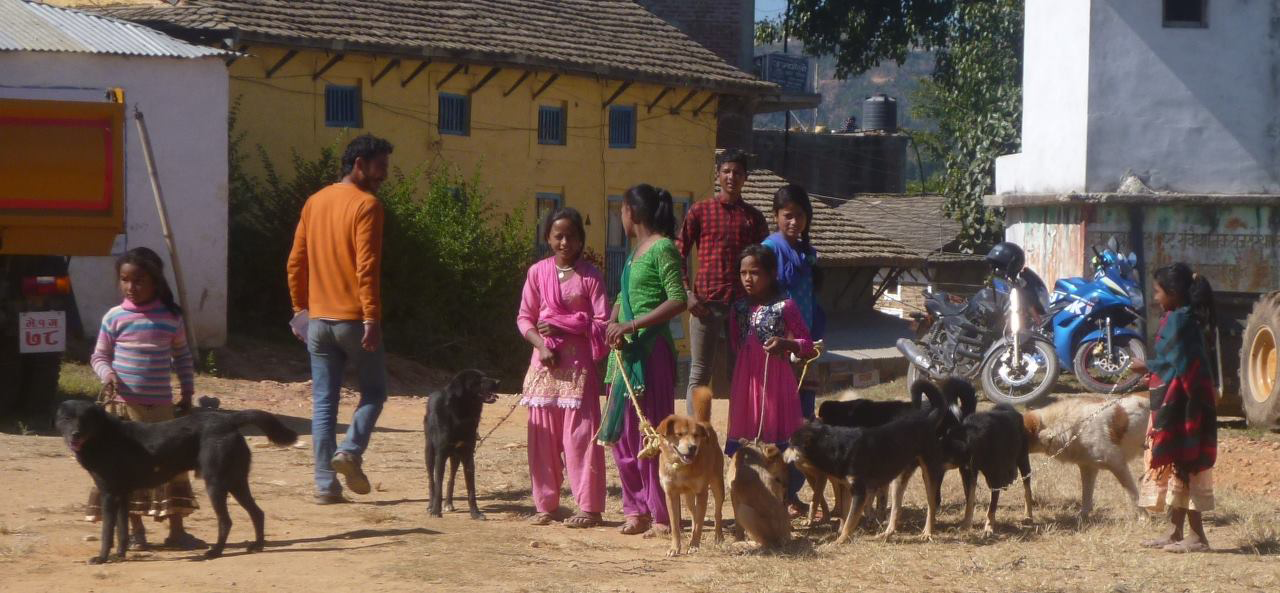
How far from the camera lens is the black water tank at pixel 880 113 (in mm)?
41344

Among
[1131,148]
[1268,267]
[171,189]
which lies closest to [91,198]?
[171,189]

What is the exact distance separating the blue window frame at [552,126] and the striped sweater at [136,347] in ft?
60.1

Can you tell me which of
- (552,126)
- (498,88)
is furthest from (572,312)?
(552,126)

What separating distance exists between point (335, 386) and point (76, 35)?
32.8 feet

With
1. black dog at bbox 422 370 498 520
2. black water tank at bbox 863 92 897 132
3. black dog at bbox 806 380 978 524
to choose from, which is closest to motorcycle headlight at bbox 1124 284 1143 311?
black dog at bbox 806 380 978 524

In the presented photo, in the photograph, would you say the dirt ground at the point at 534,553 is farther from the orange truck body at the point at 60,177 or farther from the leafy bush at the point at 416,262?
the leafy bush at the point at 416,262

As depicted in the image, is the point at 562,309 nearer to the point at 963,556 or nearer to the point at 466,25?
the point at 963,556

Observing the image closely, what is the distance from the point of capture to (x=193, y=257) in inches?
672

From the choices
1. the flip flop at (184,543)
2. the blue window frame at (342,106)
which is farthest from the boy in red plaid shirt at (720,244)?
the blue window frame at (342,106)

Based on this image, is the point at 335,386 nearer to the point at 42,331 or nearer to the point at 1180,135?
the point at 42,331

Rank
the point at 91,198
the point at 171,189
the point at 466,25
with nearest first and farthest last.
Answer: the point at 91,198 < the point at 171,189 < the point at 466,25

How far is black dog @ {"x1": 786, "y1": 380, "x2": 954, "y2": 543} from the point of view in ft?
23.3

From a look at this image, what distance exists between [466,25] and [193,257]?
26.7 ft

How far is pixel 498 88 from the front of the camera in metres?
23.9
